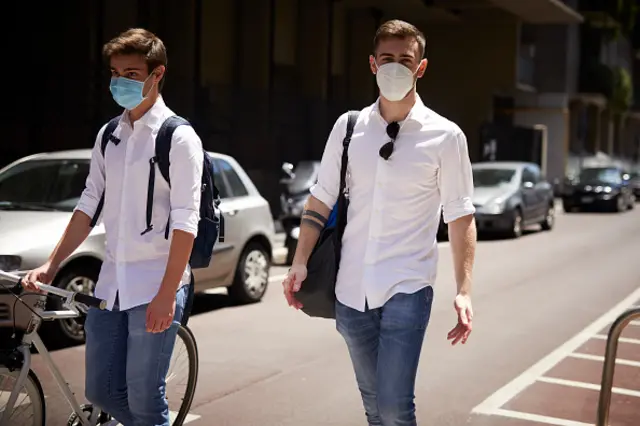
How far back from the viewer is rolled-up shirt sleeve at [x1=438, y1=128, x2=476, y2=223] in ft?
11.6

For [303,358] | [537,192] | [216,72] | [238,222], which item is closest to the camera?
[303,358]

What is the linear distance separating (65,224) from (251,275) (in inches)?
105

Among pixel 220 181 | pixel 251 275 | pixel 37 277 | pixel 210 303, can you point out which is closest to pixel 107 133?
pixel 37 277

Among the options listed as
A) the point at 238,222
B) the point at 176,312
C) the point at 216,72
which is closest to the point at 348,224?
the point at 176,312

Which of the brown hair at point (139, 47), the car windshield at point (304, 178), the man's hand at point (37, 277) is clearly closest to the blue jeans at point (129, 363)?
the man's hand at point (37, 277)

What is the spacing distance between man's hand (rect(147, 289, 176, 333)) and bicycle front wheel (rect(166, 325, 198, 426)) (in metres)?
0.97

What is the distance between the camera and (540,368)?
7.19m

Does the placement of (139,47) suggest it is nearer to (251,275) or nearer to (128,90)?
(128,90)

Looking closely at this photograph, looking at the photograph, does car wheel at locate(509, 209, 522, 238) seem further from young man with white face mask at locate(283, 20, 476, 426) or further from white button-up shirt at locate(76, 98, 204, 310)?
white button-up shirt at locate(76, 98, 204, 310)

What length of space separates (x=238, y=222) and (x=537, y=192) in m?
12.3

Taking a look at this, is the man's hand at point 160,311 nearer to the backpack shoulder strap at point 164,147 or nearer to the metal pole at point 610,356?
the backpack shoulder strap at point 164,147

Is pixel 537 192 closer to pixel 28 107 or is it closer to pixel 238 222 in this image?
pixel 28 107

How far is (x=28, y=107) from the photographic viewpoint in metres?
Result: 17.1

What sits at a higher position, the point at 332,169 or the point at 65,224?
the point at 332,169
